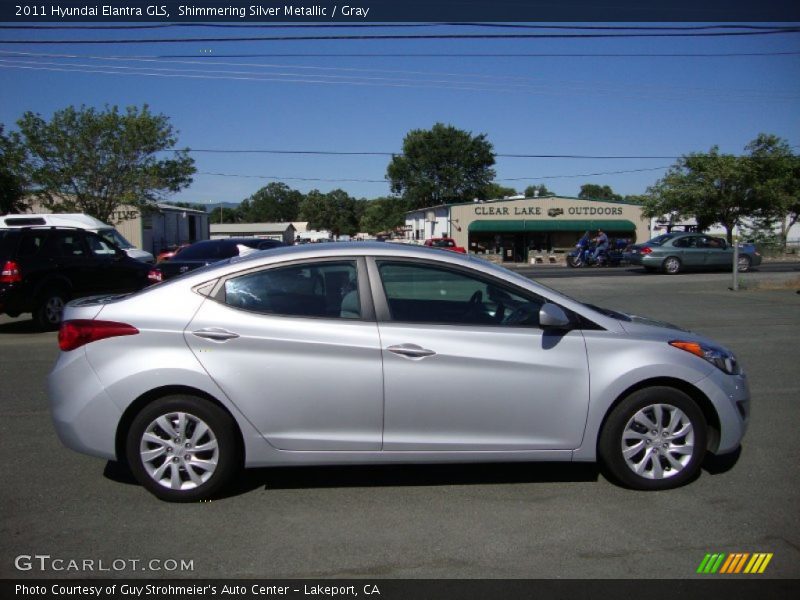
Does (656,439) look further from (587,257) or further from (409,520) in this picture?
(587,257)

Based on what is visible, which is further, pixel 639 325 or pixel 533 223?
pixel 533 223

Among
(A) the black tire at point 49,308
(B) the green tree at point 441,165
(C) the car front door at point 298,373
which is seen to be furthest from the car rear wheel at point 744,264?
(B) the green tree at point 441,165

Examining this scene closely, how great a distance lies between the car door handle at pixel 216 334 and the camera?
4188 millimetres

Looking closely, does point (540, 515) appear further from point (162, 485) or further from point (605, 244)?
point (605, 244)

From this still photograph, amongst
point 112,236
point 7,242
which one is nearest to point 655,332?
point 7,242

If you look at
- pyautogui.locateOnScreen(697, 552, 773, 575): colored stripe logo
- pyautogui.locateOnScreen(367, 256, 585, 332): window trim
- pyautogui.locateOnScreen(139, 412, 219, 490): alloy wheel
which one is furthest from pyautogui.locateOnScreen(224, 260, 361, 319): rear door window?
pyautogui.locateOnScreen(697, 552, 773, 575): colored stripe logo

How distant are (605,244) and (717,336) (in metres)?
23.8

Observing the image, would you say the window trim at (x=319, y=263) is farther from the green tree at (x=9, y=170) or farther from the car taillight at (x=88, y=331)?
the green tree at (x=9, y=170)

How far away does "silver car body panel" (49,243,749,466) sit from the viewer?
4.17 metres

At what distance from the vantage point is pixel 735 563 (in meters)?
3.54

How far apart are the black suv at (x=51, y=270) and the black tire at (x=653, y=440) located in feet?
30.4

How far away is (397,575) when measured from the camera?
11.2ft

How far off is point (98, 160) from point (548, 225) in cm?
3207

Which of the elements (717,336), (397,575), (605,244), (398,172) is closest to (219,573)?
(397,575)
